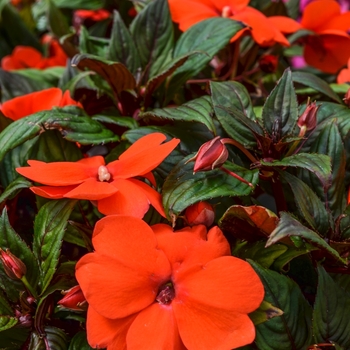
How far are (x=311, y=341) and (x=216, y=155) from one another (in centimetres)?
22

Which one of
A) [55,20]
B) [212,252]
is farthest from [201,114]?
[55,20]

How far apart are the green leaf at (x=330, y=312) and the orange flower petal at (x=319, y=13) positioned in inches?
24.1

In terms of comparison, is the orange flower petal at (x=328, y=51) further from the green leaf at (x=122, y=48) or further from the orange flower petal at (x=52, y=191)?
the orange flower petal at (x=52, y=191)

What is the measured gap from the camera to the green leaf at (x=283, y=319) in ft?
1.76

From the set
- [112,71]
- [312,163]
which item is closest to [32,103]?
[112,71]

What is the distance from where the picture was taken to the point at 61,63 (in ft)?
4.49

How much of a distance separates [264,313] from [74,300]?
0.62ft

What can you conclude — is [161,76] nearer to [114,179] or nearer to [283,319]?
[114,179]

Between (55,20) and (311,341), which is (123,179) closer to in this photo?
(311,341)

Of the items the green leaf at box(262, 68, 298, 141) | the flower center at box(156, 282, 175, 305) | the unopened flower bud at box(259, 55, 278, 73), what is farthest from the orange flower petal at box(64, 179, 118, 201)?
the unopened flower bud at box(259, 55, 278, 73)

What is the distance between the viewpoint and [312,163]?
0.56 meters

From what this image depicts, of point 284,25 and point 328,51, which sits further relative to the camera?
point 328,51

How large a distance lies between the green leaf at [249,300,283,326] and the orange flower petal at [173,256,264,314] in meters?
0.03

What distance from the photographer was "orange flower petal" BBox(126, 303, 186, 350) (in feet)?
1.60
